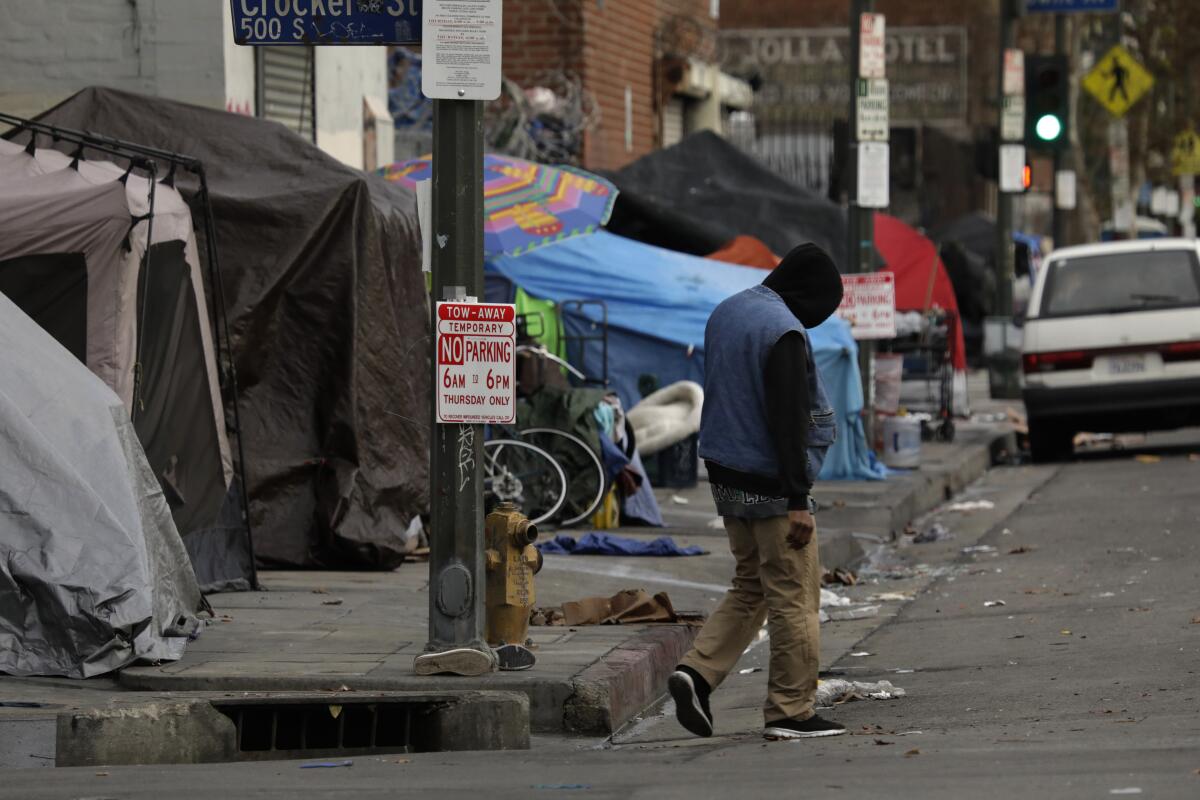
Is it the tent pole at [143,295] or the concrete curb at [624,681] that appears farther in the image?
the tent pole at [143,295]

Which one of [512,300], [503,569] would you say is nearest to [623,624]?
[503,569]

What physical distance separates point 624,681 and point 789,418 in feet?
4.55

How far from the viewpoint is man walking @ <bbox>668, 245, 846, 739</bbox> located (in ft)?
23.6

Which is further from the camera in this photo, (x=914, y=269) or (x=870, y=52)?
(x=914, y=269)

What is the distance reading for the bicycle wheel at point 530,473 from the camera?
13.0m

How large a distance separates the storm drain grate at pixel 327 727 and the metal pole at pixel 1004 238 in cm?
1786

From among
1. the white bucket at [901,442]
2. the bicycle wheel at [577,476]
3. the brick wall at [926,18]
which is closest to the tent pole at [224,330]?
the bicycle wheel at [577,476]

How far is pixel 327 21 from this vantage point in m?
8.10

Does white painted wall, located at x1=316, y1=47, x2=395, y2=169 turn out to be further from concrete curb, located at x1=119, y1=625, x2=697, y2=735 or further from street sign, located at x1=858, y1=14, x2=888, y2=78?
concrete curb, located at x1=119, y1=625, x2=697, y2=735


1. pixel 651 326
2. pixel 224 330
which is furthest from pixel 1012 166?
pixel 224 330

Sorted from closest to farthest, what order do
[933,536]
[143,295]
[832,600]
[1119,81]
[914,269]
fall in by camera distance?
1. [143,295]
2. [832,600]
3. [933,536]
4. [914,269]
5. [1119,81]

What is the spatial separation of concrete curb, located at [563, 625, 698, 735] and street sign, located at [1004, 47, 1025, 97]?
52.7 feet

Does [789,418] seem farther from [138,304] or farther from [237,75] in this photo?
[237,75]

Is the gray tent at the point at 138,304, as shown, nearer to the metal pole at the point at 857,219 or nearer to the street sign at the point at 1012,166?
the metal pole at the point at 857,219
